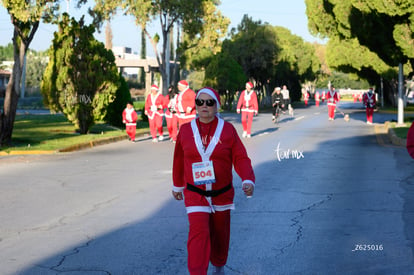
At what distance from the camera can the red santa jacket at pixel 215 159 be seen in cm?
559

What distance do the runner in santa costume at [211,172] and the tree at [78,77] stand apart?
60.3 ft

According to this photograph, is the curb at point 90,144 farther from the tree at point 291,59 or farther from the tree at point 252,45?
the tree at point 291,59

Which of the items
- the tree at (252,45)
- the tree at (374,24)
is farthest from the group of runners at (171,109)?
the tree at (252,45)

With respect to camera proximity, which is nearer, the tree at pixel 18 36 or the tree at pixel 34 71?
the tree at pixel 18 36

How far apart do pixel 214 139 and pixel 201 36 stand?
123 feet

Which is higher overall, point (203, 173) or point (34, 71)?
point (34, 71)

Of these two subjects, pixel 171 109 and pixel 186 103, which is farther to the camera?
pixel 171 109

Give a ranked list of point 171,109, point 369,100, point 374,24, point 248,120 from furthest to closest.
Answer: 1. point 369,100
2. point 374,24
3. point 248,120
4. point 171,109

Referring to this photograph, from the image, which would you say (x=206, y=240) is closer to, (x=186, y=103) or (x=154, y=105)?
(x=186, y=103)

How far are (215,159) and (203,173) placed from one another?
175 mm

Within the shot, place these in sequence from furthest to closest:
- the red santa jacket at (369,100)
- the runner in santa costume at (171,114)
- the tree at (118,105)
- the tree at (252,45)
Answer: the tree at (252,45) → the red santa jacket at (369,100) → the tree at (118,105) → the runner in santa costume at (171,114)

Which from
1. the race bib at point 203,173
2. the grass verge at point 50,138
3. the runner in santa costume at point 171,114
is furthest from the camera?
the runner in santa costume at point 171,114

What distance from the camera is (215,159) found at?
18.6ft

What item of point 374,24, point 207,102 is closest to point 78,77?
point 374,24
